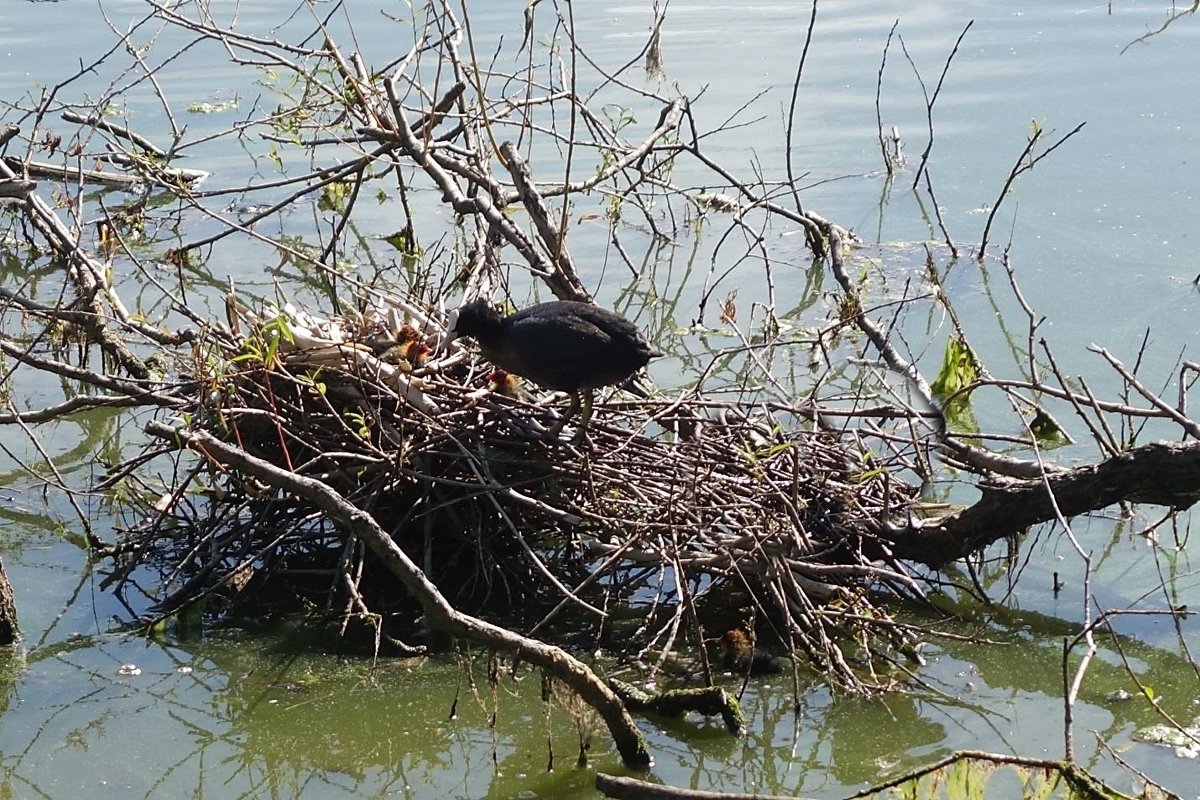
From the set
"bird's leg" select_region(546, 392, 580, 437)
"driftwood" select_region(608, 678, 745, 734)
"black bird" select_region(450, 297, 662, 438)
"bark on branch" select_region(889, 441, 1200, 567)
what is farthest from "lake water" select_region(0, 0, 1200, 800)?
"black bird" select_region(450, 297, 662, 438)

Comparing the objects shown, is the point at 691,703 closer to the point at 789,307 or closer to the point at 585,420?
the point at 585,420

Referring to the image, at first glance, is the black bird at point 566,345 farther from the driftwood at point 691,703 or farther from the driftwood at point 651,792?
the driftwood at point 651,792

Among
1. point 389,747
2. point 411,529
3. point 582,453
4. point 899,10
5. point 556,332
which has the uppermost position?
point 899,10

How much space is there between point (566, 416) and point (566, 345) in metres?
0.26

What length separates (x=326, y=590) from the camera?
4672 millimetres

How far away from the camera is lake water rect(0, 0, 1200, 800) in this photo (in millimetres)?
3861

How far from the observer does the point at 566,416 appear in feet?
15.0

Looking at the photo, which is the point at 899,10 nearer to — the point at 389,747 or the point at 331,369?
the point at 331,369

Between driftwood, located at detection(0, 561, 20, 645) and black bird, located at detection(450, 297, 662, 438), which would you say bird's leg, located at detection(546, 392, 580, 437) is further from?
driftwood, located at detection(0, 561, 20, 645)

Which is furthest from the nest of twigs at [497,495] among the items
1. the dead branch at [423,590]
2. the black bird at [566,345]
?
the dead branch at [423,590]

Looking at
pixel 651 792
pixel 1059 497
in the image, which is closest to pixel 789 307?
pixel 1059 497

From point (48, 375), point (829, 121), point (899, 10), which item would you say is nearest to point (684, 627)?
point (48, 375)

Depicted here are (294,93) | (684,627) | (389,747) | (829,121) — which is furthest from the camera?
(294,93)

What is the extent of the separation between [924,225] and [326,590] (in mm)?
4729
